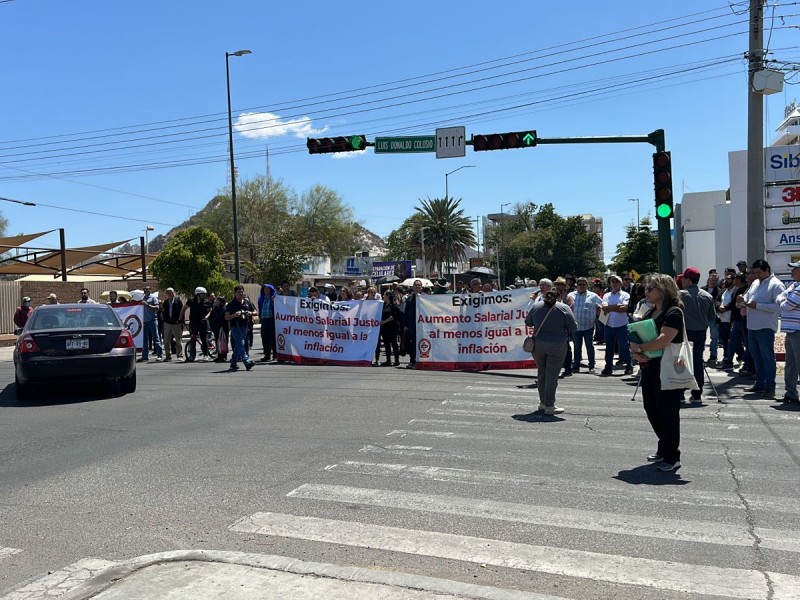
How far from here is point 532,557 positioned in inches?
192

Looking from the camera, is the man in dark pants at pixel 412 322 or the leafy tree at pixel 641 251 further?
the leafy tree at pixel 641 251

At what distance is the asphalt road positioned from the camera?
15.8 feet

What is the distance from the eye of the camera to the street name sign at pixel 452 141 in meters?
19.2

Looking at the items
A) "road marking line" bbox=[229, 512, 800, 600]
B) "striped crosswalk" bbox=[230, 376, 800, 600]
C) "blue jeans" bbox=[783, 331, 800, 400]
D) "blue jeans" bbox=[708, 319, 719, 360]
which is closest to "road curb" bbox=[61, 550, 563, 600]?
"striped crosswalk" bbox=[230, 376, 800, 600]

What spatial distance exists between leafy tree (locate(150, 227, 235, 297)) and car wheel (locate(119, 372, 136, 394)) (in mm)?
23084

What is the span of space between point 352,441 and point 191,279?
28910 millimetres

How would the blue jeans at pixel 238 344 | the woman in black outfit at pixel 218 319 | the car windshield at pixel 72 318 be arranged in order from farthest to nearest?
the woman in black outfit at pixel 218 319
the blue jeans at pixel 238 344
the car windshield at pixel 72 318

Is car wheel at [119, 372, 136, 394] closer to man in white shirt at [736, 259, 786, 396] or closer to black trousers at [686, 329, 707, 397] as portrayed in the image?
black trousers at [686, 329, 707, 397]

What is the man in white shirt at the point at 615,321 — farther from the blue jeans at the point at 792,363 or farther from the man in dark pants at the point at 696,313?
the blue jeans at the point at 792,363

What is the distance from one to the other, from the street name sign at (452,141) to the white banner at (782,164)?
26.7 ft

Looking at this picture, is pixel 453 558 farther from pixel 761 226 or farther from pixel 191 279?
pixel 191 279

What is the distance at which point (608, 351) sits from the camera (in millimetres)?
14633

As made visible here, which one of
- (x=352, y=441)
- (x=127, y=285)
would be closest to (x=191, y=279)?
(x=127, y=285)

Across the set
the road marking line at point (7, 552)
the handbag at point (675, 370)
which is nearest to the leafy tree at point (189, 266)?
the handbag at point (675, 370)
